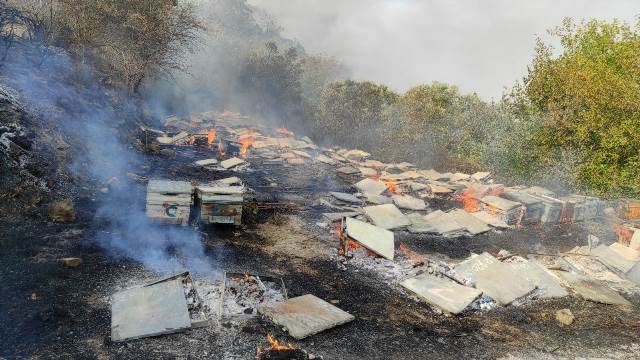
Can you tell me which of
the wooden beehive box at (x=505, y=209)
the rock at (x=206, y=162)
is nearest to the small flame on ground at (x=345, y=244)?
the wooden beehive box at (x=505, y=209)

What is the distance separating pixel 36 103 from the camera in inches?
428

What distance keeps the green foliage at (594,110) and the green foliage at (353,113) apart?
822 cm

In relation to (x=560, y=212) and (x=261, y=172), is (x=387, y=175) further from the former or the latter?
(x=560, y=212)

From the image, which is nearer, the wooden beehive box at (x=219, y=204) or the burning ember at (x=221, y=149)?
the wooden beehive box at (x=219, y=204)

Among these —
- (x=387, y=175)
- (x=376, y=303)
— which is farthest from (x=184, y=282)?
(x=387, y=175)

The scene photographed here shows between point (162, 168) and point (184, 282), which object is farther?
point (162, 168)

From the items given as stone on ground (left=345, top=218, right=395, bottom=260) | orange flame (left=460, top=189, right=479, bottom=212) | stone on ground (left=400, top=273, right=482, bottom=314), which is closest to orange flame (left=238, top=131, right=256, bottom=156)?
orange flame (left=460, top=189, right=479, bottom=212)

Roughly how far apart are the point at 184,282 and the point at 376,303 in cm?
328

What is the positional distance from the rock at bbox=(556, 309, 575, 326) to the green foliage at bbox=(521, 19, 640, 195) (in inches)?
382

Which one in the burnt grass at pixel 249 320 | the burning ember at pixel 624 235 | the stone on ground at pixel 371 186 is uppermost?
the stone on ground at pixel 371 186

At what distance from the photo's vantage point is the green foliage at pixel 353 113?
912 inches

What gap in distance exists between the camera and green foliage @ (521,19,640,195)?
14133 millimetres

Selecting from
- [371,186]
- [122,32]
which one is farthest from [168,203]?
[122,32]

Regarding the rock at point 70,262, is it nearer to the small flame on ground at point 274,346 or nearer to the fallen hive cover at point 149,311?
the fallen hive cover at point 149,311
